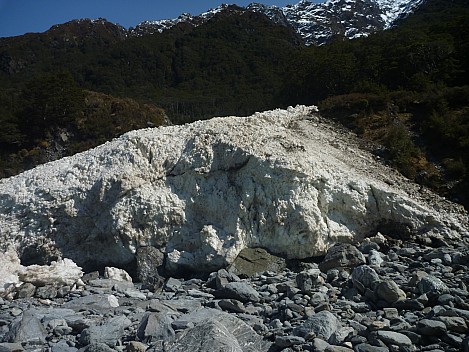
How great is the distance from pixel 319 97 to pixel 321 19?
158 m

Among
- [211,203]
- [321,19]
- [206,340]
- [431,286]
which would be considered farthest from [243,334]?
[321,19]

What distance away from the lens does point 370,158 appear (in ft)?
53.3

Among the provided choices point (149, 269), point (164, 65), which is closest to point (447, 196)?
point (149, 269)

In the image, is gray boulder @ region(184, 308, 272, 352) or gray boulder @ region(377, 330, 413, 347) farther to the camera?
gray boulder @ region(184, 308, 272, 352)

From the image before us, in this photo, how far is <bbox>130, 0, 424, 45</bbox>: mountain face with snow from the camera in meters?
154

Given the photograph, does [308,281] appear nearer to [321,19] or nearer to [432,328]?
[432,328]

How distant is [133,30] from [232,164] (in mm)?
161228

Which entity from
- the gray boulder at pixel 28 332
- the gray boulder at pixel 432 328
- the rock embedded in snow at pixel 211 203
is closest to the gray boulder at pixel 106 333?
the gray boulder at pixel 28 332

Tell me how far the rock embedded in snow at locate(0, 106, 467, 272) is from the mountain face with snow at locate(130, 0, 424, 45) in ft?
446

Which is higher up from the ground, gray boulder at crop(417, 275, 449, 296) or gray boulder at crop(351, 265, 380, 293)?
gray boulder at crop(417, 275, 449, 296)

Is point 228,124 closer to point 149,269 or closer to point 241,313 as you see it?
point 149,269

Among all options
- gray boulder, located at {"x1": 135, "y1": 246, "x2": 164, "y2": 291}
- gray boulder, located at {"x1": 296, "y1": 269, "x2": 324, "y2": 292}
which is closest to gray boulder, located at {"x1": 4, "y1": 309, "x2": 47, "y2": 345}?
gray boulder, located at {"x1": 135, "y1": 246, "x2": 164, "y2": 291}

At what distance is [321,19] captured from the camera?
174 meters

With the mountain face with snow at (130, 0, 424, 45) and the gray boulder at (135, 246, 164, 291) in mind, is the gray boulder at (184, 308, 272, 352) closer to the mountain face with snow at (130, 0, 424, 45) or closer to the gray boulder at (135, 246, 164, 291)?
the gray boulder at (135, 246, 164, 291)
